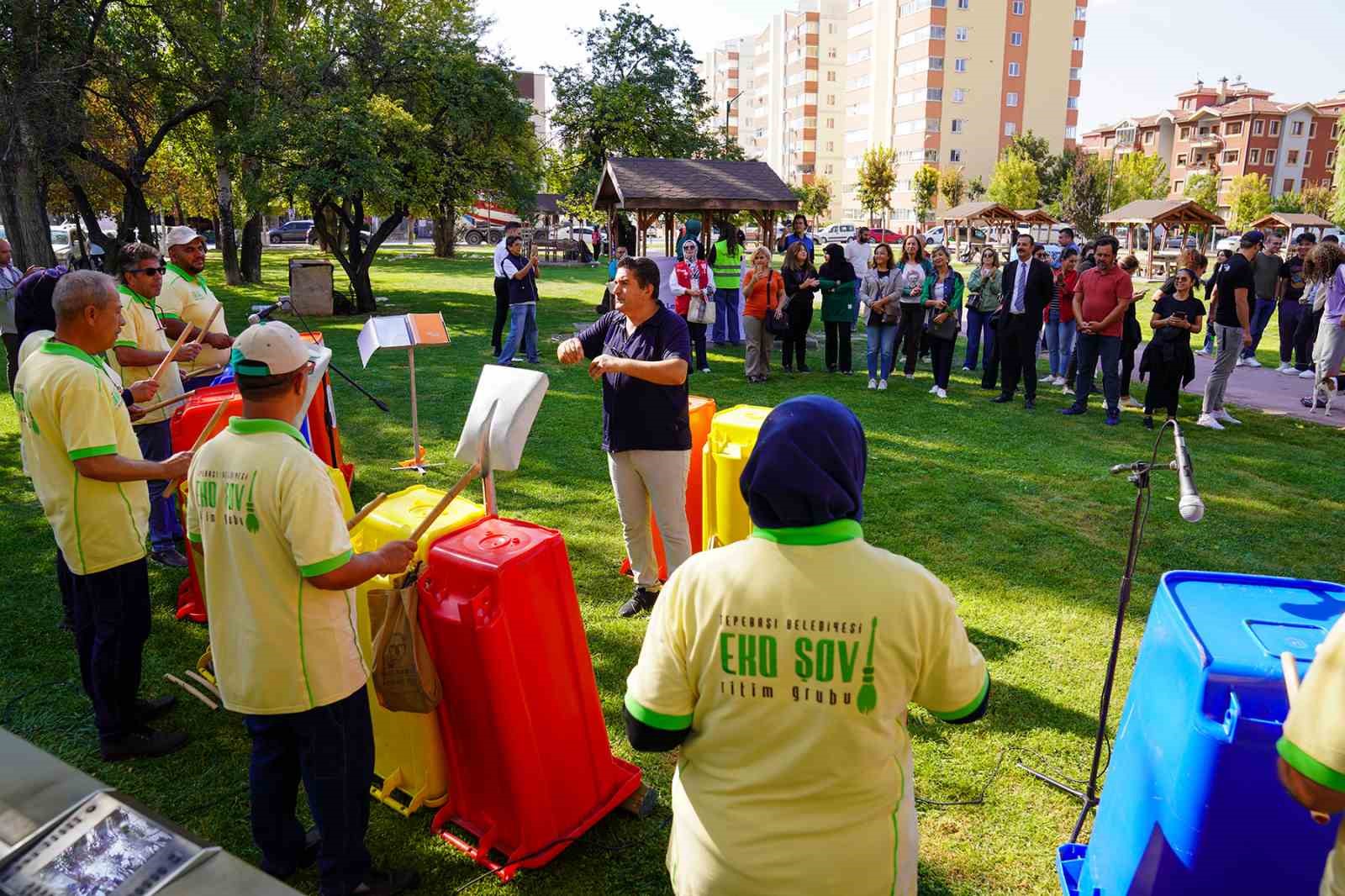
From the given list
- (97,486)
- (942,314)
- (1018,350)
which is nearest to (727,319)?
(942,314)

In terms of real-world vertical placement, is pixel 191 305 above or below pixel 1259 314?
above

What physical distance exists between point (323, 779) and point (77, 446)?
177 centimetres

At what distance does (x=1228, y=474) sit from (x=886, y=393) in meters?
4.04

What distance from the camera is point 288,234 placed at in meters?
50.1

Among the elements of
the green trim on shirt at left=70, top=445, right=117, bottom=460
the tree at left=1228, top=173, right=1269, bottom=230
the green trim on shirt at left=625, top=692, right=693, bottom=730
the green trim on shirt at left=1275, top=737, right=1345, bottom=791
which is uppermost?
the tree at left=1228, top=173, right=1269, bottom=230

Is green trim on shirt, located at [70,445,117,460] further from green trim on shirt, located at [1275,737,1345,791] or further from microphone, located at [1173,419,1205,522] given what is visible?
green trim on shirt, located at [1275,737,1345,791]

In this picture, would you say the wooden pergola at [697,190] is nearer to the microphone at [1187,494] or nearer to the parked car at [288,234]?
the microphone at [1187,494]

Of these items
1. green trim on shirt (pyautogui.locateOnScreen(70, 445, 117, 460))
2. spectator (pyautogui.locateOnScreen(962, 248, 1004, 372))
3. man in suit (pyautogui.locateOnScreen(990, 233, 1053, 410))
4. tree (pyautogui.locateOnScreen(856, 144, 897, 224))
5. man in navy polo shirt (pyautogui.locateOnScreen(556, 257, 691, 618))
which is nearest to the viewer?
green trim on shirt (pyautogui.locateOnScreen(70, 445, 117, 460))

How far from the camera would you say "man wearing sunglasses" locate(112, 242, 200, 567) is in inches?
222

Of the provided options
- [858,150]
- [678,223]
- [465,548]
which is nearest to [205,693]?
[465,548]

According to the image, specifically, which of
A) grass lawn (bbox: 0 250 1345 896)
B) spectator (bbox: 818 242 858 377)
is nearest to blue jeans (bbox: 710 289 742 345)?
grass lawn (bbox: 0 250 1345 896)

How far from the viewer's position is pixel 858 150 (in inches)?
3465

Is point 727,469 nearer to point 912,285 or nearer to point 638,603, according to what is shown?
point 638,603

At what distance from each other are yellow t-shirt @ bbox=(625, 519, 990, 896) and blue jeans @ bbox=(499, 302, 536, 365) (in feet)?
35.6
